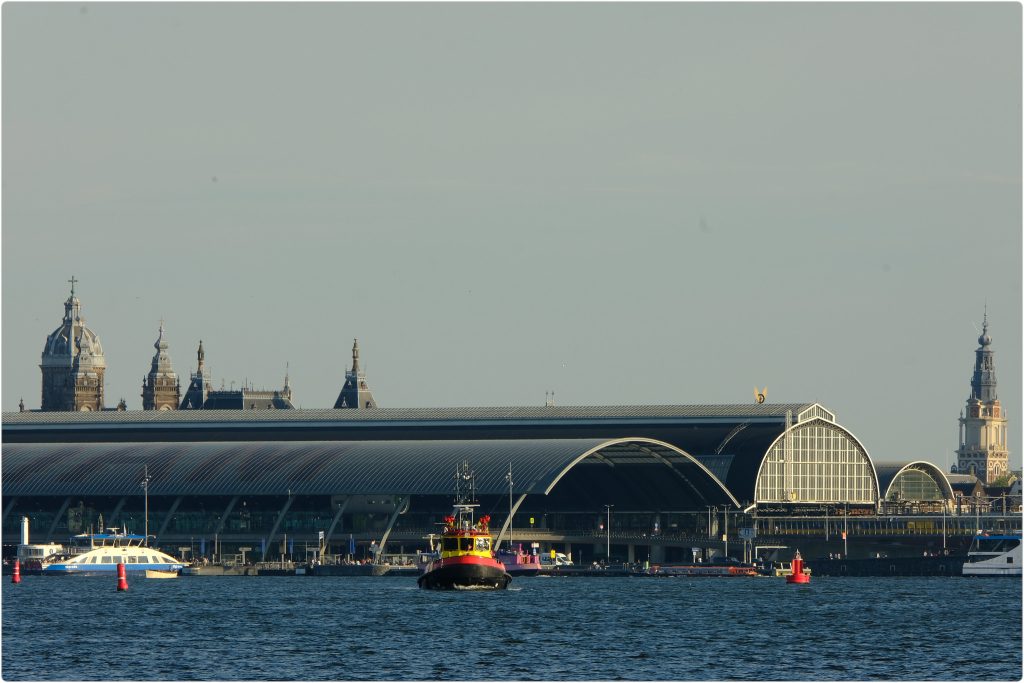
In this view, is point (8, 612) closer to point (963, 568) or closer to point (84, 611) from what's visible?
point (84, 611)

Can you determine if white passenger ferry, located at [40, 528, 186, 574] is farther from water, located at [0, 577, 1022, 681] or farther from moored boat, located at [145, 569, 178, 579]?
water, located at [0, 577, 1022, 681]

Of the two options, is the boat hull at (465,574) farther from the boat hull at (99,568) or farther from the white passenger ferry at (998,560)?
the white passenger ferry at (998,560)

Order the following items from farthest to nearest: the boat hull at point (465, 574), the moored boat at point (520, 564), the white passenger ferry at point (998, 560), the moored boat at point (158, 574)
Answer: the moored boat at point (520, 564)
the white passenger ferry at point (998, 560)
the moored boat at point (158, 574)
the boat hull at point (465, 574)

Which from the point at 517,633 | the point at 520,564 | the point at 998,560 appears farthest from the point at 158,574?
the point at 517,633

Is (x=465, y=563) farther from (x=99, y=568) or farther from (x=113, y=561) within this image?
(x=99, y=568)

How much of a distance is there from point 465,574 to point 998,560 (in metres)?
58.4

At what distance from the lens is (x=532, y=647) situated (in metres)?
104

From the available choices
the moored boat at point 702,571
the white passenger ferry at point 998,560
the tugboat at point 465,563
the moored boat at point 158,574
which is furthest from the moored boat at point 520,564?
the tugboat at point 465,563

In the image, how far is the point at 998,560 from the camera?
621 feet

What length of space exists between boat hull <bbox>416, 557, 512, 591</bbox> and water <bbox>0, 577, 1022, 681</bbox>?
1.00 meters

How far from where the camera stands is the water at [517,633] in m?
92.6

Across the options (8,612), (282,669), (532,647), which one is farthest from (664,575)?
(282,669)

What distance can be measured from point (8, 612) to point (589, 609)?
3389cm

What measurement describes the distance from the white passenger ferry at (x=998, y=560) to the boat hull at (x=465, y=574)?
2082 inches
